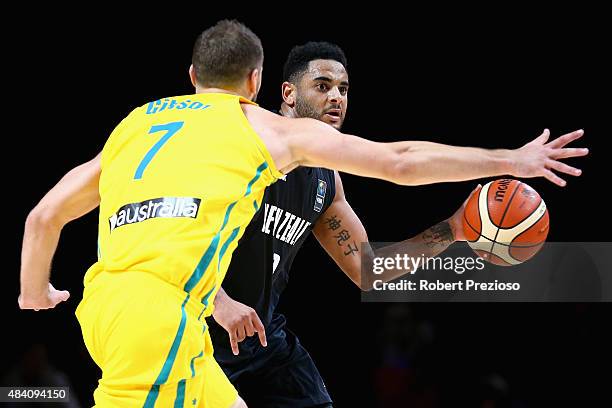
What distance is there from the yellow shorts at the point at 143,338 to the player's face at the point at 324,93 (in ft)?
7.70

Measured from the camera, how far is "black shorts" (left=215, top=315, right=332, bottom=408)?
4754 millimetres

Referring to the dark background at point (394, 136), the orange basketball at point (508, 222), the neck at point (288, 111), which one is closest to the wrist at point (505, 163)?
the orange basketball at point (508, 222)

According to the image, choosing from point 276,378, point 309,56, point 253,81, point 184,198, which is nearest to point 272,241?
point 276,378

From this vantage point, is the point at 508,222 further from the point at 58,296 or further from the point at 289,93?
the point at 58,296

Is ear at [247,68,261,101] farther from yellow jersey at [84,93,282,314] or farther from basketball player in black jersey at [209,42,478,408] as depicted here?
basketball player in black jersey at [209,42,478,408]

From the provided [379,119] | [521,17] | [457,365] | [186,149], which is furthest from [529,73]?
[186,149]

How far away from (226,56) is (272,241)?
151cm

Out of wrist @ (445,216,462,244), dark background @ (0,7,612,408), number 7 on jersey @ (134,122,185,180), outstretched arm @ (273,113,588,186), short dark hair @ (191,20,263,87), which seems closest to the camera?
number 7 on jersey @ (134,122,185,180)

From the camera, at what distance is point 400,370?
289 inches

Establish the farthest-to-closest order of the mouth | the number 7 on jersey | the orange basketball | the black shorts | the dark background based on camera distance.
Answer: the dark background < the mouth < the black shorts < the orange basketball < the number 7 on jersey

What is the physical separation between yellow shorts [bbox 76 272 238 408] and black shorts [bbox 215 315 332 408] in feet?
5.67

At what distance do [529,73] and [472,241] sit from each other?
3.58 meters

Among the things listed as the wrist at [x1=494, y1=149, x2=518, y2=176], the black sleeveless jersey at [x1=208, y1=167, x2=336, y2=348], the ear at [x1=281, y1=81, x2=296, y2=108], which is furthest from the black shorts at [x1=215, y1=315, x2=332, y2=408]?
the wrist at [x1=494, y1=149, x2=518, y2=176]

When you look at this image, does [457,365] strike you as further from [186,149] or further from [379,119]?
[186,149]
